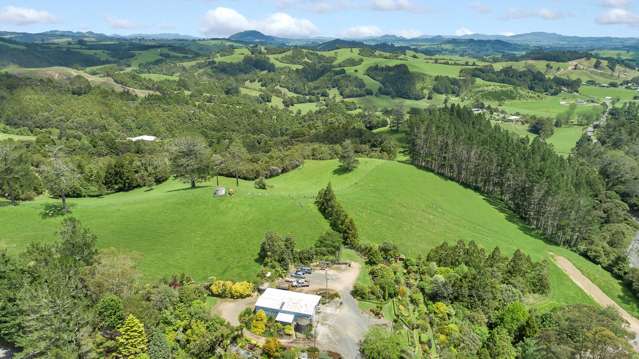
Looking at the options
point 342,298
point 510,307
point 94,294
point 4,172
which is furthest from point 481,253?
point 4,172

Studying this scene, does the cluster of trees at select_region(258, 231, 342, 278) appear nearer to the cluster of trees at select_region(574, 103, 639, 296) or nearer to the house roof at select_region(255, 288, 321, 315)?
the house roof at select_region(255, 288, 321, 315)

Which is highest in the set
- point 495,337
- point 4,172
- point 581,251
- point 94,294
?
point 4,172

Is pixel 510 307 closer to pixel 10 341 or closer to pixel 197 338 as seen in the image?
pixel 197 338

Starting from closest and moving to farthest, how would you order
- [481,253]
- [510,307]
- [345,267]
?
1. [510,307]
2. [345,267]
3. [481,253]

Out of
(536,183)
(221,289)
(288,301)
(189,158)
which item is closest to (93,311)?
(221,289)

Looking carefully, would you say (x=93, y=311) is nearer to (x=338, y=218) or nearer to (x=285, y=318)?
(x=285, y=318)

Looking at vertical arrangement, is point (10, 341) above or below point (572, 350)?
below
